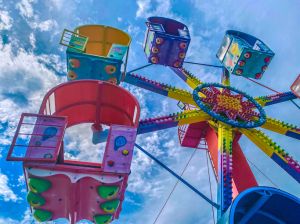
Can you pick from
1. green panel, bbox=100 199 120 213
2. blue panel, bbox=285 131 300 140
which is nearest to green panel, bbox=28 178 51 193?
green panel, bbox=100 199 120 213

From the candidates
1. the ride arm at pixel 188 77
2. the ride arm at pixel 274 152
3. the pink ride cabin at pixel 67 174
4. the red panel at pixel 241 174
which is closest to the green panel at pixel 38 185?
the pink ride cabin at pixel 67 174

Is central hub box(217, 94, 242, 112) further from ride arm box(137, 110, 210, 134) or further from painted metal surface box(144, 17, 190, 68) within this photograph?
painted metal surface box(144, 17, 190, 68)

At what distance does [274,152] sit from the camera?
37.6ft

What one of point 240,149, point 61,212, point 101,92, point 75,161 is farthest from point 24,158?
point 240,149

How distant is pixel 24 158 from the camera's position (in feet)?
23.1

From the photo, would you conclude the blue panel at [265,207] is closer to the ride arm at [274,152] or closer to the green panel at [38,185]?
the ride arm at [274,152]

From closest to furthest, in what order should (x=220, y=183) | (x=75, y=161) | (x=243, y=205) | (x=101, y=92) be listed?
1. (x=243, y=205)
2. (x=75, y=161)
3. (x=220, y=183)
4. (x=101, y=92)

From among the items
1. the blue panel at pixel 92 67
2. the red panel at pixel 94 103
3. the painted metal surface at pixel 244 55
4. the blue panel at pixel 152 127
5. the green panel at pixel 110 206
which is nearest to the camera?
the green panel at pixel 110 206

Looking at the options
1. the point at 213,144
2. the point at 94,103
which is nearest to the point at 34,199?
the point at 94,103

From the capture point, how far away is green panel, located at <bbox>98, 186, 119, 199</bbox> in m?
7.38

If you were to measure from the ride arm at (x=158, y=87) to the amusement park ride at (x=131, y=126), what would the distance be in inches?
1.7

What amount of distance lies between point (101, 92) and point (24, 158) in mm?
3907

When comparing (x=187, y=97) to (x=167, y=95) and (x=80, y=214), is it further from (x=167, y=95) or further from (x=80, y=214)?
(x=80, y=214)

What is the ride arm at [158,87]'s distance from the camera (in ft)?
43.2
